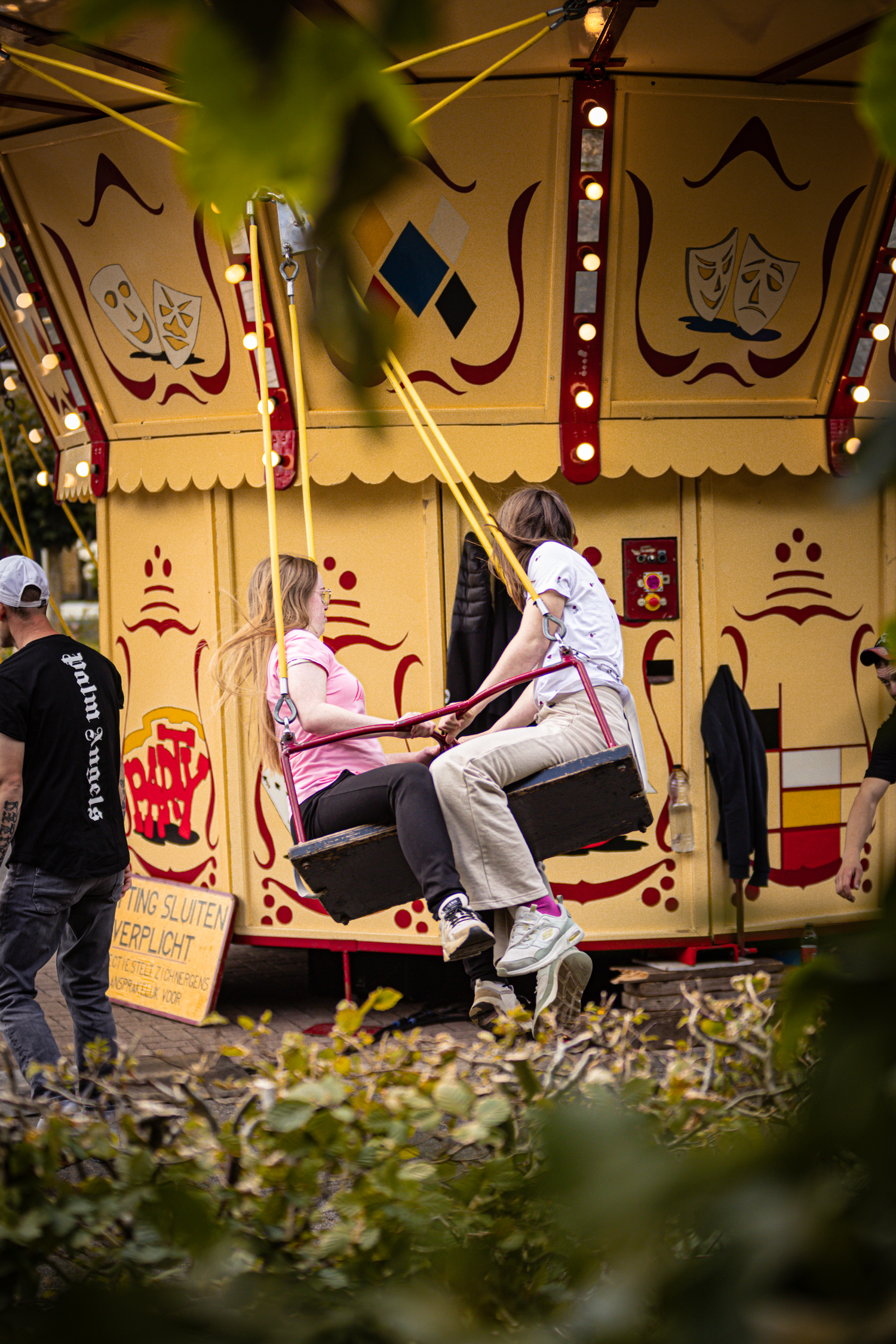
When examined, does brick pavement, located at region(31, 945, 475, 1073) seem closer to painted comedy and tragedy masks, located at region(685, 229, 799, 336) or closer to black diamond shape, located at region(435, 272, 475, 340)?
black diamond shape, located at region(435, 272, 475, 340)

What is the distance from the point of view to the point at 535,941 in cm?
406

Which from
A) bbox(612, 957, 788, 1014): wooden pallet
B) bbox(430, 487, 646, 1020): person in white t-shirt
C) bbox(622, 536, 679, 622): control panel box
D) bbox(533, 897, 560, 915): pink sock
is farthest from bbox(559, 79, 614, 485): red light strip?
bbox(533, 897, 560, 915): pink sock

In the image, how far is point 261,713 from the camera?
457 cm

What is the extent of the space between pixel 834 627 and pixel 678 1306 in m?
6.55

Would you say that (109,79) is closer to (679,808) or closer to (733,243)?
(733,243)

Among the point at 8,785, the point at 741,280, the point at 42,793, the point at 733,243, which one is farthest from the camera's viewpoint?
the point at 741,280

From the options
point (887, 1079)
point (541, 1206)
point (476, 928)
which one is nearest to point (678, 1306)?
point (887, 1079)

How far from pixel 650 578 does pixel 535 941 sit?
118 inches

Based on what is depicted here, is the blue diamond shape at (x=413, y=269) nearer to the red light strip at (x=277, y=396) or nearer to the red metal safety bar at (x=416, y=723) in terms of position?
the red light strip at (x=277, y=396)

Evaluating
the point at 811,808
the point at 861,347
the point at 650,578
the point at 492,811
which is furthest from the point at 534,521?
the point at 811,808

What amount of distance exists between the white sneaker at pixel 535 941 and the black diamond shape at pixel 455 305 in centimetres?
327

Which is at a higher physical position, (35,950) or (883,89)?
(883,89)

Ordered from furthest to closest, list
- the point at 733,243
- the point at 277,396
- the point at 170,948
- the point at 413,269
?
the point at 170,948
the point at 277,396
the point at 733,243
the point at 413,269

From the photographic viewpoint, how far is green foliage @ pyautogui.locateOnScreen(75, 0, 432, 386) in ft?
2.36
